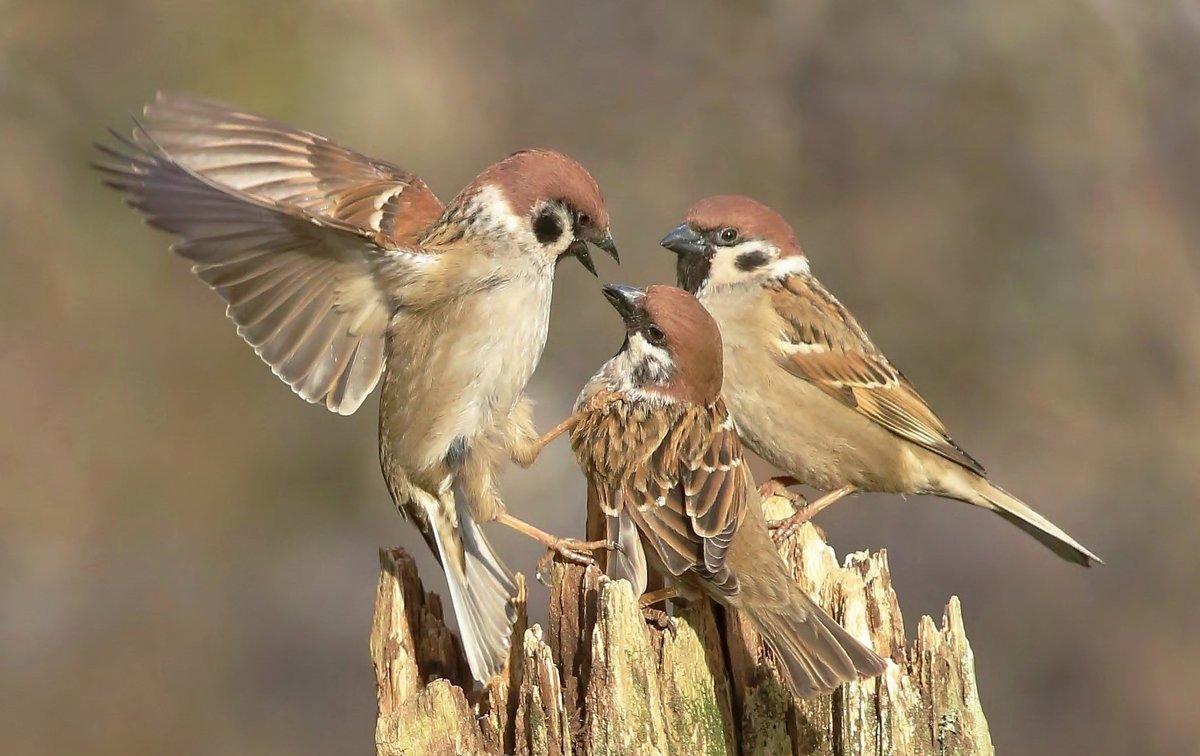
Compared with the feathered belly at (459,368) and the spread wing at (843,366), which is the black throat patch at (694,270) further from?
the feathered belly at (459,368)

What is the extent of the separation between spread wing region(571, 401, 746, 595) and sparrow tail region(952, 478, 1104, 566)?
1.30 meters

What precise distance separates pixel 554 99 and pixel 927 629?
4.96 meters

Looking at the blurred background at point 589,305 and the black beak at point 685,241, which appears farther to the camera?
the blurred background at point 589,305

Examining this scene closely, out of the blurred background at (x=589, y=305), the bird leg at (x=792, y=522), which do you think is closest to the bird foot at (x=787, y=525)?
the bird leg at (x=792, y=522)

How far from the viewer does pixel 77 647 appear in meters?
7.78

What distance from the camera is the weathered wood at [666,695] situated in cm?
347

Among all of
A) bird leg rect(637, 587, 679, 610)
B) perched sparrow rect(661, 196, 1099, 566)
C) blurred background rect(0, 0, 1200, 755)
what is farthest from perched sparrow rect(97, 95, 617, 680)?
blurred background rect(0, 0, 1200, 755)

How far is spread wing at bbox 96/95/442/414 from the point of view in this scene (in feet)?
12.4

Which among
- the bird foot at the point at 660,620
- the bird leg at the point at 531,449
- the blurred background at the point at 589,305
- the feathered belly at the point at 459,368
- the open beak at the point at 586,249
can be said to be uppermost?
the blurred background at the point at 589,305

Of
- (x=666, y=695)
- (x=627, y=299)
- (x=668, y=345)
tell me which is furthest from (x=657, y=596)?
(x=627, y=299)

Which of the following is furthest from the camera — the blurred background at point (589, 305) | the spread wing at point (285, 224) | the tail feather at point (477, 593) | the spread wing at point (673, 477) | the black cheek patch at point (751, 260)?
the blurred background at point (589, 305)

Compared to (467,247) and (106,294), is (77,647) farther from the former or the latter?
(467,247)

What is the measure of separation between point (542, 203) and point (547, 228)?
73 mm

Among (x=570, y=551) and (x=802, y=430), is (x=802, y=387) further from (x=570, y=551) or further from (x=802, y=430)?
(x=570, y=551)
